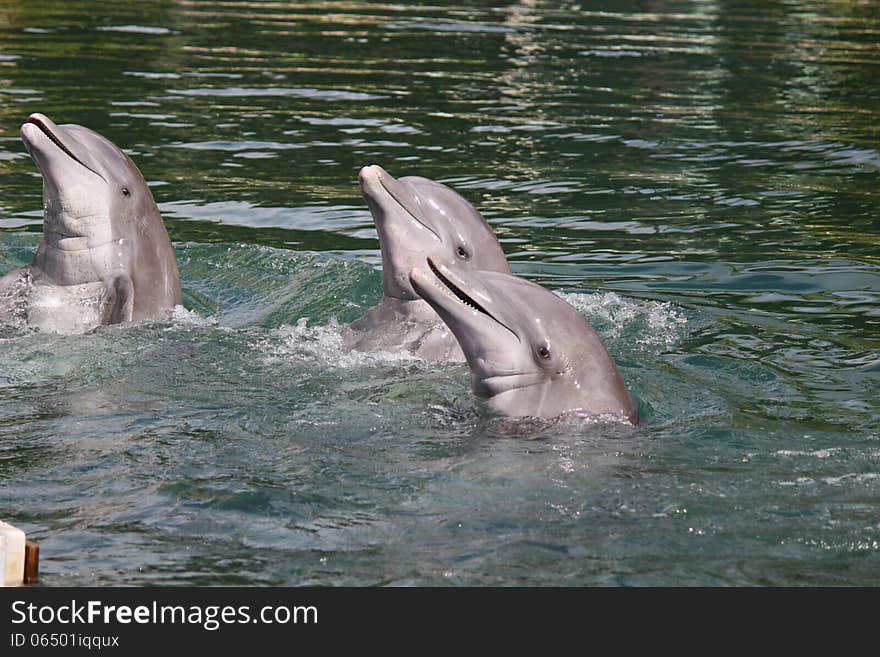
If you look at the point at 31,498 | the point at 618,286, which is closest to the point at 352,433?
the point at 31,498

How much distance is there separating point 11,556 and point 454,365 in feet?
12.5

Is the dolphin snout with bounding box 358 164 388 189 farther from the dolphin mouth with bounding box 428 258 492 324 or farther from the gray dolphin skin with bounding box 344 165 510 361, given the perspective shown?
the dolphin mouth with bounding box 428 258 492 324

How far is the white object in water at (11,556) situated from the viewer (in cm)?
504

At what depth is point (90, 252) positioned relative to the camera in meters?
9.51

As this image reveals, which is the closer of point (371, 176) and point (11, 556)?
point (11, 556)

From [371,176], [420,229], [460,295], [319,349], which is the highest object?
[371,176]

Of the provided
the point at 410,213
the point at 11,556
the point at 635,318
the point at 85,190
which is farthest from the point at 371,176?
the point at 11,556

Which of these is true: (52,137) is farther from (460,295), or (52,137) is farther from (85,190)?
(460,295)

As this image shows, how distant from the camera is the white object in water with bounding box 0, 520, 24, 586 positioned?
504 cm

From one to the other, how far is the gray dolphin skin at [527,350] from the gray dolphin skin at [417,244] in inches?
57.0

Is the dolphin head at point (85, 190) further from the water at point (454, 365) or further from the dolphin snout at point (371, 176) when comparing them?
the dolphin snout at point (371, 176)

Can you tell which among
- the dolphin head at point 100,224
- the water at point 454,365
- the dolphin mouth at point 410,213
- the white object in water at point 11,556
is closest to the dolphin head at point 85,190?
the dolphin head at point 100,224

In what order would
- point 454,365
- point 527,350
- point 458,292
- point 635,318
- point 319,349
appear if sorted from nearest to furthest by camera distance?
point 458,292 < point 527,350 < point 454,365 < point 319,349 < point 635,318
